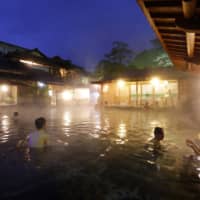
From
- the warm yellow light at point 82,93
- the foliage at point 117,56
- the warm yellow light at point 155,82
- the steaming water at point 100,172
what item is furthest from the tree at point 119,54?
the steaming water at point 100,172

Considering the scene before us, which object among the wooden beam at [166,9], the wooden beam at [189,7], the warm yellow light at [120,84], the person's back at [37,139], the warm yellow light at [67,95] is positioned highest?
the warm yellow light at [120,84]

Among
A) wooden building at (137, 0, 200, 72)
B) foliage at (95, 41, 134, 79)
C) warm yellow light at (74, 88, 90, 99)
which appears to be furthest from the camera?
foliage at (95, 41, 134, 79)

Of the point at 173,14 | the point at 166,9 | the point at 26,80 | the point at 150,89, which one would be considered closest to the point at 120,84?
the point at 150,89

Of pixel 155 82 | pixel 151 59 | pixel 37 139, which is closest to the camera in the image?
pixel 37 139

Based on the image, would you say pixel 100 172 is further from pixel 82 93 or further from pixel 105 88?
pixel 82 93

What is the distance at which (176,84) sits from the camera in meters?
19.0

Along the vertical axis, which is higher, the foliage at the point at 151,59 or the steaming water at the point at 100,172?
the foliage at the point at 151,59

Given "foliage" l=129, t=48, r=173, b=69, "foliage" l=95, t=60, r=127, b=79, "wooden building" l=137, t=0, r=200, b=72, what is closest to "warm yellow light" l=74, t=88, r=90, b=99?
"foliage" l=95, t=60, r=127, b=79

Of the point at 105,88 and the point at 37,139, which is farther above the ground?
the point at 105,88

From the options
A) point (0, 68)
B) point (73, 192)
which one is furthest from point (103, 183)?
point (0, 68)

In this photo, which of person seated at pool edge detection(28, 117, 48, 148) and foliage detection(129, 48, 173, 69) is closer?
person seated at pool edge detection(28, 117, 48, 148)

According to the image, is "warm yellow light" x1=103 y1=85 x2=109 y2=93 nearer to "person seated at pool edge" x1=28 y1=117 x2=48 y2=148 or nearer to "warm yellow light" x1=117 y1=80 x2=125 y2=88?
"warm yellow light" x1=117 y1=80 x2=125 y2=88

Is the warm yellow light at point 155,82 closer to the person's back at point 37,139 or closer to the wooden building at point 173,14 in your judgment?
the person's back at point 37,139

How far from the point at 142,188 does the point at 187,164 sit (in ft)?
5.52
